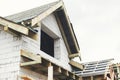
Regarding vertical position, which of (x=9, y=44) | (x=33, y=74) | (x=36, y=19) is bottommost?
(x=33, y=74)

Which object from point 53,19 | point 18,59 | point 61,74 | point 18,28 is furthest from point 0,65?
point 53,19

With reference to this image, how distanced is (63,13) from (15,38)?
422 centimetres

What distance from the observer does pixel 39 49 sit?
12383 mm

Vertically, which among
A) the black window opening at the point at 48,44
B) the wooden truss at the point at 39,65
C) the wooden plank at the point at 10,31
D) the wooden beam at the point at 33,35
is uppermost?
the black window opening at the point at 48,44

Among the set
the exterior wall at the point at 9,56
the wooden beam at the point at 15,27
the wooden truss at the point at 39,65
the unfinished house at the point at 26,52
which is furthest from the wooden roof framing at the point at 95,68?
the wooden beam at the point at 15,27

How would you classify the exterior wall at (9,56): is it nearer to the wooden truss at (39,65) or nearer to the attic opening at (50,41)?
the wooden truss at (39,65)

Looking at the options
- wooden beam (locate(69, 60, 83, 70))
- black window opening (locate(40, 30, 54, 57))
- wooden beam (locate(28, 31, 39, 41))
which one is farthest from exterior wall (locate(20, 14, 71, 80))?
wooden beam (locate(28, 31, 39, 41))

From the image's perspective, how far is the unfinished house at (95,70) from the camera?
13.0 metres

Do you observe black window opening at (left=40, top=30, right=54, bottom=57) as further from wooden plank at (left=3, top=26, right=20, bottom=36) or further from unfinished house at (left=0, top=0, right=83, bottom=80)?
wooden plank at (left=3, top=26, right=20, bottom=36)

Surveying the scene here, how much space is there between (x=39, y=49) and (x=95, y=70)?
2983mm

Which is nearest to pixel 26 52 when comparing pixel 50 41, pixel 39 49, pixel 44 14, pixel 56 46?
pixel 39 49

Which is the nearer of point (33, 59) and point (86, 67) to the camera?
point (33, 59)

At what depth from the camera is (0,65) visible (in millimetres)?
11109

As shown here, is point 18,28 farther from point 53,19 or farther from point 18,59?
point 53,19
